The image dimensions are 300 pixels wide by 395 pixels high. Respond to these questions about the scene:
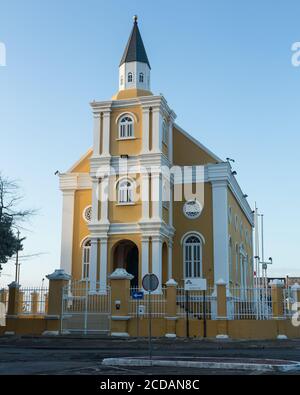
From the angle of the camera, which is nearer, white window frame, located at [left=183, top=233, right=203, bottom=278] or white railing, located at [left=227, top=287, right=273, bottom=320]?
white railing, located at [left=227, top=287, right=273, bottom=320]

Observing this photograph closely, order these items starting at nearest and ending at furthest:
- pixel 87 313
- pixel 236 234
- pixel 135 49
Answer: pixel 87 313, pixel 135 49, pixel 236 234

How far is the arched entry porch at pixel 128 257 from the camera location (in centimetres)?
3188

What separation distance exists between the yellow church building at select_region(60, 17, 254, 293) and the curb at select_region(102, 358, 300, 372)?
15805 millimetres

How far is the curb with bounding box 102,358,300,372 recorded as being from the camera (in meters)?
12.0

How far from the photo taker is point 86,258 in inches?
1294

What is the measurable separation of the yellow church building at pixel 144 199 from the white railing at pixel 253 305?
19.1 feet

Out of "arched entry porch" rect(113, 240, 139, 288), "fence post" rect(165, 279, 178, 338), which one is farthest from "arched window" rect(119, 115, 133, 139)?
"fence post" rect(165, 279, 178, 338)

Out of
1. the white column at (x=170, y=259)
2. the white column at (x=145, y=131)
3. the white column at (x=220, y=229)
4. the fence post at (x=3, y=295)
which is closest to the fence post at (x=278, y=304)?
the white column at (x=220, y=229)

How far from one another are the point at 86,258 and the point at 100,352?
15.8 m

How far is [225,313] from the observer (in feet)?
75.7

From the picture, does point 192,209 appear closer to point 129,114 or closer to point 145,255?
point 145,255

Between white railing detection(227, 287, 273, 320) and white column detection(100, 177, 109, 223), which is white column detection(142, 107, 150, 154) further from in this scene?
white railing detection(227, 287, 273, 320)

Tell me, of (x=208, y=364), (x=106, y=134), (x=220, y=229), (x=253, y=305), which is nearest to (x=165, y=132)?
(x=106, y=134)
